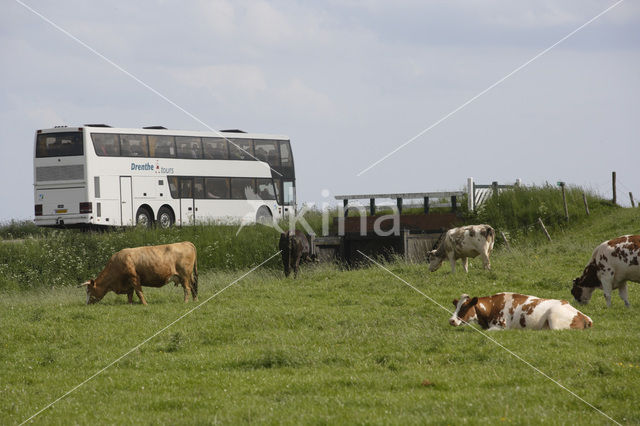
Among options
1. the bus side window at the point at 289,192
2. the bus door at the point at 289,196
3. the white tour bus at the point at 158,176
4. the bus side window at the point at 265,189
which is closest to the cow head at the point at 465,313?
the white tour bus at the point at 158,176

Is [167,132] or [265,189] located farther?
[265,189]

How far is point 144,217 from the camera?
136 ft

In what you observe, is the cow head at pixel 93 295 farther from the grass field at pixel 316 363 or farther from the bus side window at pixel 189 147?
the bus side window at pixel 189 147

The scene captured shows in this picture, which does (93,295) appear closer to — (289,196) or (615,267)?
(615,267)

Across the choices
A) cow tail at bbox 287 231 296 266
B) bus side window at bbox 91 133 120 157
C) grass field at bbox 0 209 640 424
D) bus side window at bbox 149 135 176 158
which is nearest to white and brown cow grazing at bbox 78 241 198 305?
grass field at bbox 0 209 640 424

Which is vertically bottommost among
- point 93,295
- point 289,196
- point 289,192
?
point 93,295

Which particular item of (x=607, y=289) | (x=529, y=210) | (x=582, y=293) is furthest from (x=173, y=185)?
(x=607, y=289)

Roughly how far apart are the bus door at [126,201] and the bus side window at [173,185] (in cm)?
243

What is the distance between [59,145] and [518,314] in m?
29.6

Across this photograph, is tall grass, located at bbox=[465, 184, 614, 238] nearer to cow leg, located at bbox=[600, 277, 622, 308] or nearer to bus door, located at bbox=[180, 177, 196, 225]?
bus door, located at bbox=[180, 177, 196, 225]

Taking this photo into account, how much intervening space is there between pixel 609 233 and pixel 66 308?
2374cm

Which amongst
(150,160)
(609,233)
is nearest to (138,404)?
(609,233)

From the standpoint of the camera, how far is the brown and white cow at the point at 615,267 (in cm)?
1617

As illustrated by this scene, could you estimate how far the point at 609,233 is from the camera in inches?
1345
